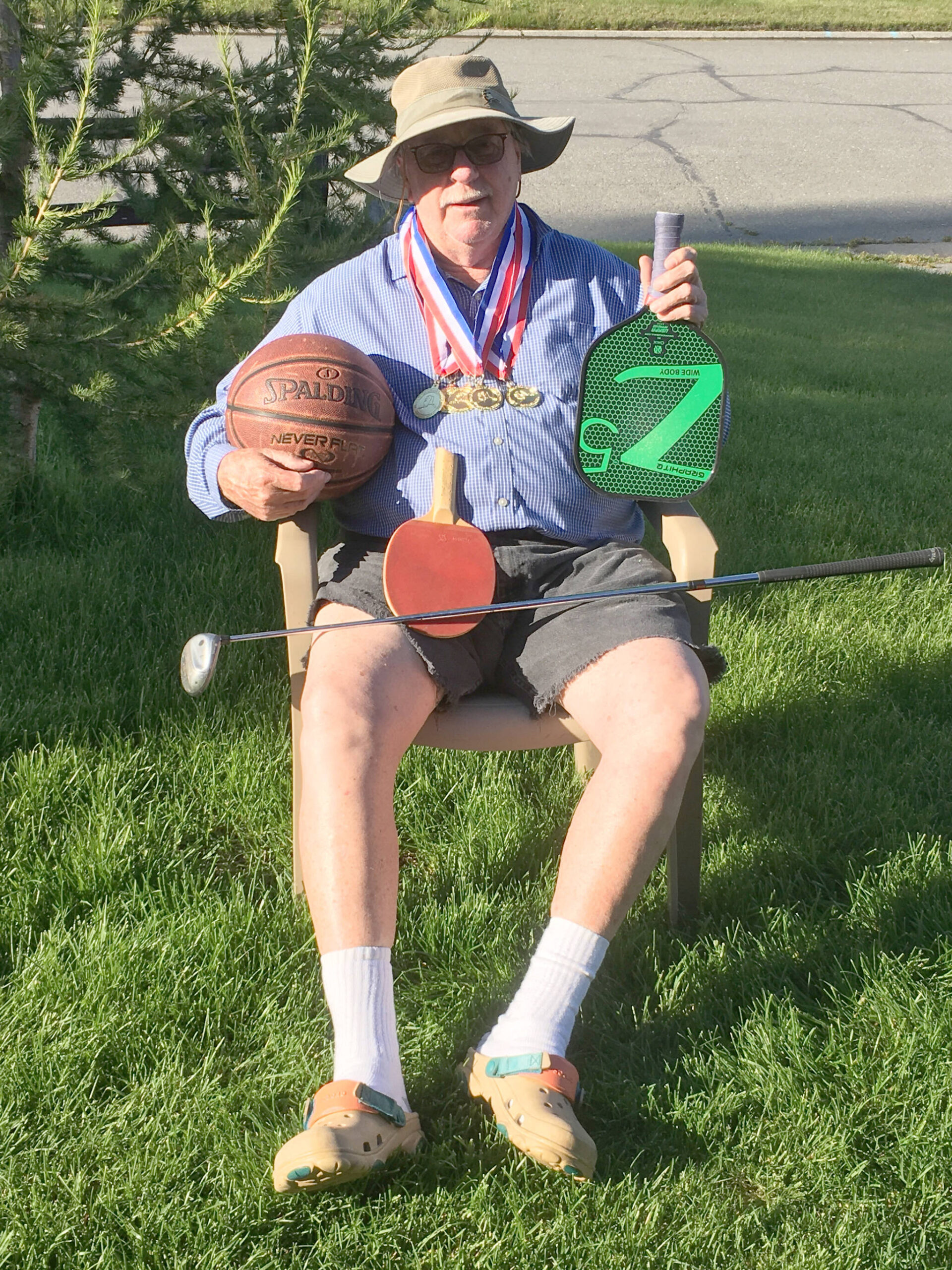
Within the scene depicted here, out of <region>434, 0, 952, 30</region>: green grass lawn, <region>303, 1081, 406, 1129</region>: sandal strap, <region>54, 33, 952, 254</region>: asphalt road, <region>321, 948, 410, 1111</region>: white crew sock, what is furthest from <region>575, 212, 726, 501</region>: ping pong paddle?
<region>434, 0, 952, 30</region>: green grass lawn

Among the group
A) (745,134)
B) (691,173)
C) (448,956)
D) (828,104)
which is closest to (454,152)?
(448,956)

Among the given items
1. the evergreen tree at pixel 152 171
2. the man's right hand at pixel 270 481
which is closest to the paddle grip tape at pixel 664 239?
the man's right hand at pixel 270 481

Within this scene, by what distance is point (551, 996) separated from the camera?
2139mm

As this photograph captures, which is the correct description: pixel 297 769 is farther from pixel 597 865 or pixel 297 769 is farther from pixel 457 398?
pixel 457 398

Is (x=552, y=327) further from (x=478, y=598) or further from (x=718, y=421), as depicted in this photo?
(x=478, y=598)

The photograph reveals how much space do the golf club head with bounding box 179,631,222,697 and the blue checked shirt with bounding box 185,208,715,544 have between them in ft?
1.33

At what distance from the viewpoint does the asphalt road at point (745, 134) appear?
36.5 feet

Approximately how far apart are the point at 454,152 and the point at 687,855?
161 centimetres

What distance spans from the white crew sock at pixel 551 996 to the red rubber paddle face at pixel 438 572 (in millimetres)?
644

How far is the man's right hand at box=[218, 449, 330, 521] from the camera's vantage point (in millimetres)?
2451

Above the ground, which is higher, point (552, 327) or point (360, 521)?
point (552, 327)

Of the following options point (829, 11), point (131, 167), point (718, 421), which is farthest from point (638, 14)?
point (718, 421)

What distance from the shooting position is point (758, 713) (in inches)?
132

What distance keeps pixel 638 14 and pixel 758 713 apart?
1847 cm
